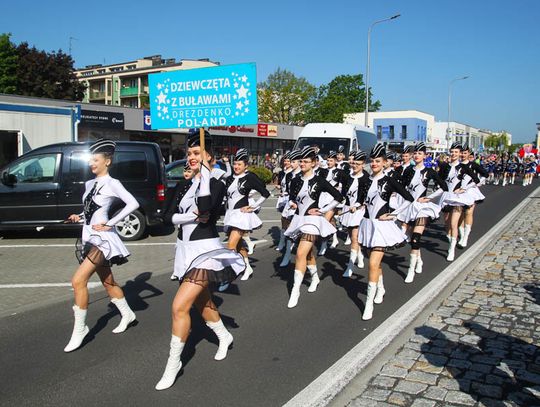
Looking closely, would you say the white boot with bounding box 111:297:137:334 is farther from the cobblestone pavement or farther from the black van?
the black van

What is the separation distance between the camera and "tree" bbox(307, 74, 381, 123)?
2136 inches

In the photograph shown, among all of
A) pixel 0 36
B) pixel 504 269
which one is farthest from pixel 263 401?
pixel 0 36

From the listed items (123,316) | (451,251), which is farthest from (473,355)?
(451,251)

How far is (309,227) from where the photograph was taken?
6.09 metres

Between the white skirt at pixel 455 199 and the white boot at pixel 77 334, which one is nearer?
the white boot at pixel 77 334

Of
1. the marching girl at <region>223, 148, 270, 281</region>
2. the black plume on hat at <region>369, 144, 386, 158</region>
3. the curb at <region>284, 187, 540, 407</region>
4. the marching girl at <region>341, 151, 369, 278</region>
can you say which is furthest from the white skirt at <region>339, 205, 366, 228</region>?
the black plume on hat at <region>369, 144, 386, 158</region>

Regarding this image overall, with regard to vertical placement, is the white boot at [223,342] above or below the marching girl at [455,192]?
below

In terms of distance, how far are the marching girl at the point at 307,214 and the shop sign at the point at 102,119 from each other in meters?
21.2

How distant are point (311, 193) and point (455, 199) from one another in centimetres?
435

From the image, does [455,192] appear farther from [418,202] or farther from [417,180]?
[418,202]

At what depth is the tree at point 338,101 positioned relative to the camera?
178 feet

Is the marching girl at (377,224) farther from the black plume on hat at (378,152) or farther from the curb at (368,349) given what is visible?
the curb at (368,349)

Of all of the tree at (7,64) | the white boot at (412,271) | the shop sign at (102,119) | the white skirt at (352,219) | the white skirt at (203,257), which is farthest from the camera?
the tree at (7,64)

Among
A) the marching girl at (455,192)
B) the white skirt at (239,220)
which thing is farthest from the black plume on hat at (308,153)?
the marching girl at (455,192)
